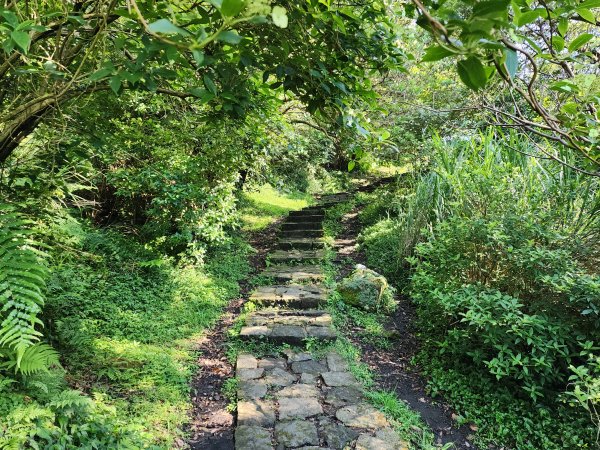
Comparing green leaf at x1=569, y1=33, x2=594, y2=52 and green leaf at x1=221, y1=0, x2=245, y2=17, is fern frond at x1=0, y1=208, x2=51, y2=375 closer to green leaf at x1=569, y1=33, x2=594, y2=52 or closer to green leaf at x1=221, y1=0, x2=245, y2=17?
green leaf at x1=221, y1=0, x2=245, y2=17

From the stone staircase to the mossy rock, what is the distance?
0.32 m

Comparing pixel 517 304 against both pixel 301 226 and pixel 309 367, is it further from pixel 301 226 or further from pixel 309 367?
pixel 301 226

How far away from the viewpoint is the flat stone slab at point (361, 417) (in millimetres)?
2555

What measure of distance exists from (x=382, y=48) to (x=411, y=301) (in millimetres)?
3658

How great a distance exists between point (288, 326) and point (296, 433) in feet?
4.74

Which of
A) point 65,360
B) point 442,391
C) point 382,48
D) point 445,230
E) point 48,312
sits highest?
point 382,48

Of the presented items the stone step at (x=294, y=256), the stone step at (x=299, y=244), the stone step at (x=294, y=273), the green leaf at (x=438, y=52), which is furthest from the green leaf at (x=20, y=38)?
the stone step at (x=299, y=244)

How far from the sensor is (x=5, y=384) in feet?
6.36

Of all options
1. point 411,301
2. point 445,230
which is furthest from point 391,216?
point 445,230

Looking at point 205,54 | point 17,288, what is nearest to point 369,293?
point 17,288

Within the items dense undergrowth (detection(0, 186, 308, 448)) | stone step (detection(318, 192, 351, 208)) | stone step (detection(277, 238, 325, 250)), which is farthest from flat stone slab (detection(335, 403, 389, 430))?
stone step (detection(318, 192, 351, 208))

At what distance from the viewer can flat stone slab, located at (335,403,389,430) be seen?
255 cm

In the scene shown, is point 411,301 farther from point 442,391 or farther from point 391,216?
point 391,216

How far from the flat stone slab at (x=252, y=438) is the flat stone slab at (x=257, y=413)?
0.17ft
